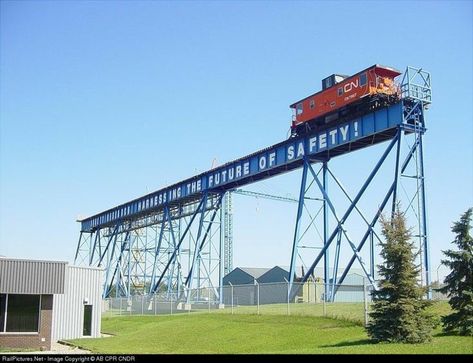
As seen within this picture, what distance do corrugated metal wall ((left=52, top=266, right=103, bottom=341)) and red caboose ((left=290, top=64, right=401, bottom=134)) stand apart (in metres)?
16.0

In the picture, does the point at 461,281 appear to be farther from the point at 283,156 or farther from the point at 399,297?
the point at 283,156

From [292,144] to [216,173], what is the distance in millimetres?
10438

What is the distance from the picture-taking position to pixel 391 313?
1814 centimetres

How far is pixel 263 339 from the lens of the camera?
22.8 meters

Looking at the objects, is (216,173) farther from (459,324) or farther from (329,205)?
(459,324)

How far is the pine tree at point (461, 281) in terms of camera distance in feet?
60.4

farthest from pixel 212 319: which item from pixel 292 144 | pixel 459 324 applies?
pixel 459 324

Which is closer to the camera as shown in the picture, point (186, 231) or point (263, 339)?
point (263, 339)

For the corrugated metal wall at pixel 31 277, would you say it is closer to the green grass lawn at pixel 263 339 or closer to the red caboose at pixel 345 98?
the green grass lawn at pixel 263 339

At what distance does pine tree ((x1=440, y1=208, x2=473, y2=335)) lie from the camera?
60.4 feet

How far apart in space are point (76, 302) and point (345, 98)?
62.4 ft

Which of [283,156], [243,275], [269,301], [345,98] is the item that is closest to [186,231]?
[243,275]

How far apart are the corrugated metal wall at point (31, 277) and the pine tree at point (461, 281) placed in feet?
57.3

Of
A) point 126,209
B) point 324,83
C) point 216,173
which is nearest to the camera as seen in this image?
point 324,83
